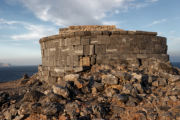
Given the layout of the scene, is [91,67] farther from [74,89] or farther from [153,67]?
[153,67]

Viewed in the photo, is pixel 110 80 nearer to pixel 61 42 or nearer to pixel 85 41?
pixel 85 41

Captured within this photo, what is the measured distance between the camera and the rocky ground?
131 inches

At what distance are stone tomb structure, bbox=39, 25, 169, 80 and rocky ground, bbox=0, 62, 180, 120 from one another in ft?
5.41

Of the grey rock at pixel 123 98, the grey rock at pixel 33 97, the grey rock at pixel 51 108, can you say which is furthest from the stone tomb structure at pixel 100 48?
the grey rock at pixel 51 108

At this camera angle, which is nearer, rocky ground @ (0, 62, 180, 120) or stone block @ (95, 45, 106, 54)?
rocky ground @ (0, 62, 180, 120)

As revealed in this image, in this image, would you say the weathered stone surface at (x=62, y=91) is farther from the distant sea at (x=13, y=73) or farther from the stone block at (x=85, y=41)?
the distant sea at (x=13, y=73)

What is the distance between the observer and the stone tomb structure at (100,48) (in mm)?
6738

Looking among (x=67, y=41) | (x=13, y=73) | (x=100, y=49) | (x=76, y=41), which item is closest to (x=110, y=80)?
(x=100, y=49)

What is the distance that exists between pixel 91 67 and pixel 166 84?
3.21 meters

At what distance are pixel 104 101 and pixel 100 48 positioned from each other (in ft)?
11.0

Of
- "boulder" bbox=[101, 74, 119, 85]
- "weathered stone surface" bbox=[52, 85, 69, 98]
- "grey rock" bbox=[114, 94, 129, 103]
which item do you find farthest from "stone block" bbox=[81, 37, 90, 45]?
"grey rock" bbox=[114, 94, 129, 103]

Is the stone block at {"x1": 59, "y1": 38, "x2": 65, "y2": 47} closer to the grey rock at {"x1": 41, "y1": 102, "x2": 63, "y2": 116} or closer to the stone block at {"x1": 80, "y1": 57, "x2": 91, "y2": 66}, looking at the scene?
the stone block at {"x1": 80, "y1": 57, "x2": 91, "y2": 66}

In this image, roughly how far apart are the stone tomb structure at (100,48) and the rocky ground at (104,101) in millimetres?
1648

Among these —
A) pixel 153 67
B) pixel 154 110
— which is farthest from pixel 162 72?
pixel 154 110
